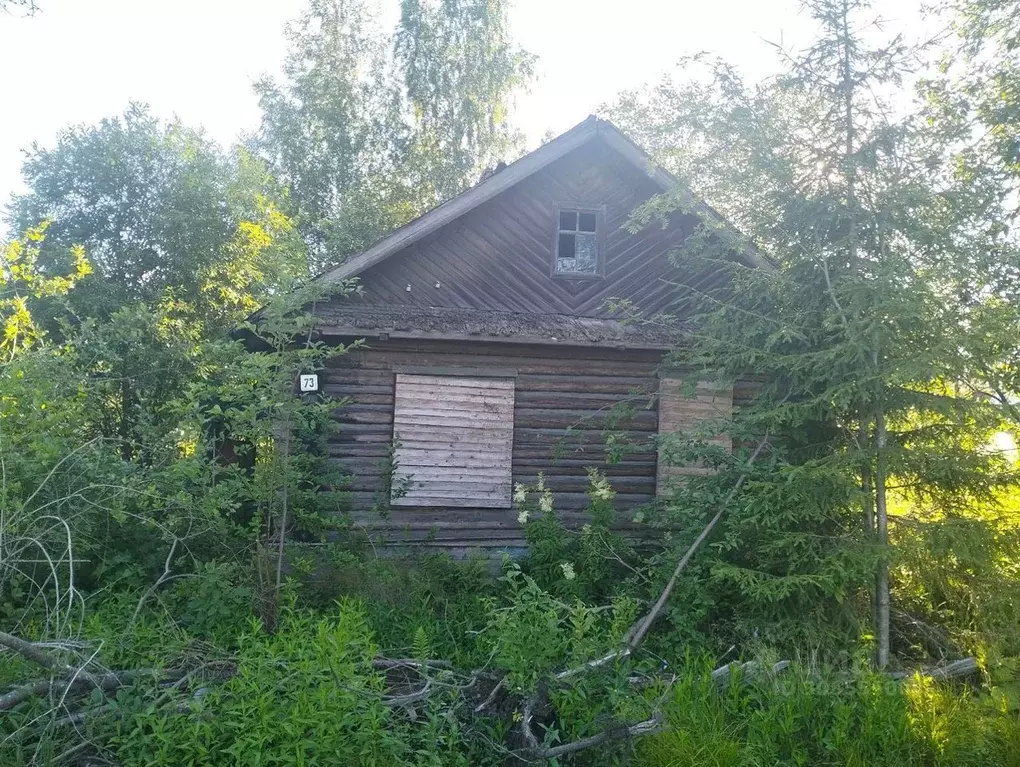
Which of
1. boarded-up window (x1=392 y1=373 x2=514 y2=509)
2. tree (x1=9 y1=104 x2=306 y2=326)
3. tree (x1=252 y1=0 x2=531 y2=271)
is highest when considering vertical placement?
tree (x1=252 y1=0 x2=531 y2=271)

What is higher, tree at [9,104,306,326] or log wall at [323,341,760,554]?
tree at [9,104,306,326]

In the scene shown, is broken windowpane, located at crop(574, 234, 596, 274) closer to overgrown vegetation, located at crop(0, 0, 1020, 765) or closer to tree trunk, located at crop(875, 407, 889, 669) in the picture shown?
overgrown vegetation, located at crop(0, 0, 1020, 765)

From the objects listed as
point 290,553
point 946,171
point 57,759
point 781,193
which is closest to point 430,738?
point 57,759

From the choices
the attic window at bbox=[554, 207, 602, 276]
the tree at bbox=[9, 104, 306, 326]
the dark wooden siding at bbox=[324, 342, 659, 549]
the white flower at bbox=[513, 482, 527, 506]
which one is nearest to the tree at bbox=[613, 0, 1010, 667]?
the white flower at bbox=[513, 482, 527, 506]

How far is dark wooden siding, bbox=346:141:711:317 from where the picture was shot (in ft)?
34.9

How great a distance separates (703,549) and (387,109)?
23201 millimetres

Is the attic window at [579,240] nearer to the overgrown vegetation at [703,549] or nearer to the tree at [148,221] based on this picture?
the overgrown vegetation at [703,549]

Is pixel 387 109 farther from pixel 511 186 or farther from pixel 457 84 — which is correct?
pixel 511 186

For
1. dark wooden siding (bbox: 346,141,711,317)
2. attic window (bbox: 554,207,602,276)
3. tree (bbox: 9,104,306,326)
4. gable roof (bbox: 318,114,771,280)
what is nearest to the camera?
gable roof (bbox: 318,114,771,280)

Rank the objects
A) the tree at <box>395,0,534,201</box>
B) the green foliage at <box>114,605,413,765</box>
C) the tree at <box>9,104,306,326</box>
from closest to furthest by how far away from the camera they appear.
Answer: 1. the green foliage at <box>114,605,413,765</box>
2. the tree at <box>9,104,306,326</box>
3. the tree at <box>395,0,534,201</box>

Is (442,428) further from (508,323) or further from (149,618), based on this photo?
(149,618)

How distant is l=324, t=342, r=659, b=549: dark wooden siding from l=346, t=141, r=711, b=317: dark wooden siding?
674 millimetres

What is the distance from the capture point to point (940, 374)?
6.32 m

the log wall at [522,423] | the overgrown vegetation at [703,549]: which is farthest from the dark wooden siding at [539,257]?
the overgrown vegetation at [703,549]
